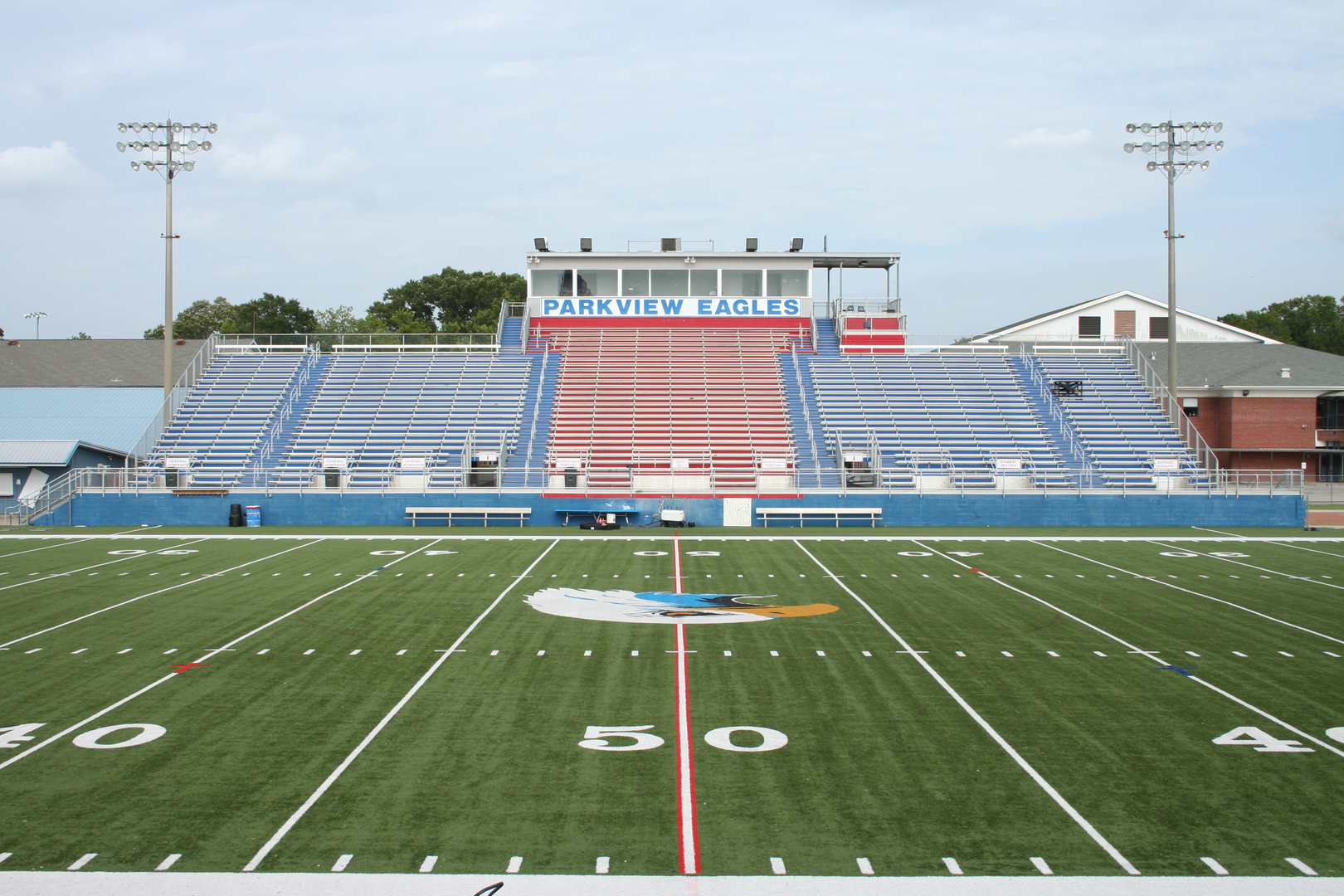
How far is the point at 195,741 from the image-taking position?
28.7ft

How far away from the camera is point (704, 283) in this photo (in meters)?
40.0

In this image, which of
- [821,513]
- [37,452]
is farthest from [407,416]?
[821,513]

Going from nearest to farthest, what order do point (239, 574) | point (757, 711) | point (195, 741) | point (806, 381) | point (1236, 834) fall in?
1. point (1236, 834)
2. point (195, 741)
3. point (757, 711)
4. point (239, 574)
5. point (806, 381)

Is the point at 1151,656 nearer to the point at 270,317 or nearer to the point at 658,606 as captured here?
the point at 658,606

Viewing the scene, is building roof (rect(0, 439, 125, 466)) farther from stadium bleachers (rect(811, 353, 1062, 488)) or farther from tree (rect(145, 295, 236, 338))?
tree (rect(145, 295, 236, 338))

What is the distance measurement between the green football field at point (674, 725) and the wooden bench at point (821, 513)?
9.23 meters

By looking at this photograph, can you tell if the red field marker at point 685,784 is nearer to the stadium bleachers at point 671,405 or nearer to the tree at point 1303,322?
the stadium bleachers at point 671,405

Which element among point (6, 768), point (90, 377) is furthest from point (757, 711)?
point (90, 377)

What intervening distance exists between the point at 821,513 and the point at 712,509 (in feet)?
10.5

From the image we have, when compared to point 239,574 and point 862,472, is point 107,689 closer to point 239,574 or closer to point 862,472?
point 239,574

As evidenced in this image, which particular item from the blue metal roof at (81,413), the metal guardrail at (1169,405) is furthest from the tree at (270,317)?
the metal guardrail at (1169,405)

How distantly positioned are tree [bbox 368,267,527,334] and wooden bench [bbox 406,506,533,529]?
162ft

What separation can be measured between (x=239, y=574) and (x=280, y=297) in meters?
61.3

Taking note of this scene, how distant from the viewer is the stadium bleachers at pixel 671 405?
30.0 m
